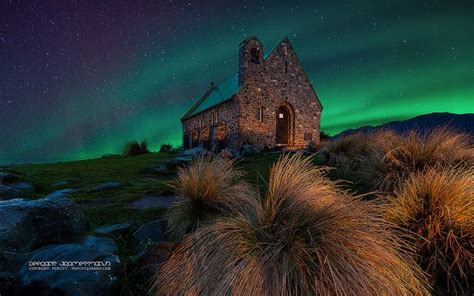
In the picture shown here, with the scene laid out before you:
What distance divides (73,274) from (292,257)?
2064 millimetres

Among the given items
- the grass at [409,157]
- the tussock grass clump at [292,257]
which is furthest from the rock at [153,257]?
the grass at [409,157]

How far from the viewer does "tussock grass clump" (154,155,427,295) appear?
200 cm

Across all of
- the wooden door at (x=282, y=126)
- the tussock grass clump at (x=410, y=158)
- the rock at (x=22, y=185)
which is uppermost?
Answer: the wooden door at (x=282, y=126)

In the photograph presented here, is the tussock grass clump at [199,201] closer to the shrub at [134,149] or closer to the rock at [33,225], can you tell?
the rock at [33,225]

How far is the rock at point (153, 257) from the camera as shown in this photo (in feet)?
9.21

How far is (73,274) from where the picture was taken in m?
2.43

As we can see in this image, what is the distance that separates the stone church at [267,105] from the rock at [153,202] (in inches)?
473

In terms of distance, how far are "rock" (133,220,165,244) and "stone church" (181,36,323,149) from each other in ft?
47.8

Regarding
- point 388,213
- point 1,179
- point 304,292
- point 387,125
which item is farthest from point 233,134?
point 304,292

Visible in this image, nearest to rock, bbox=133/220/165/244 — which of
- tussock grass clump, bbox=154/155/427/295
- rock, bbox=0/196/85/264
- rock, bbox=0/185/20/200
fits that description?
rock, bbox=0/196/85/264

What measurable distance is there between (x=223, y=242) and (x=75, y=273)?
1459 millimetres

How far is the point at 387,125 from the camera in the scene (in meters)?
9.41

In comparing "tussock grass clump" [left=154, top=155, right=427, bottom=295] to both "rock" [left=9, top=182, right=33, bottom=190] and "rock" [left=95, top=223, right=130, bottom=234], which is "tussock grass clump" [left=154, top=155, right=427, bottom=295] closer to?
"rock" [left=95, top=223, right=130, bottom=234]

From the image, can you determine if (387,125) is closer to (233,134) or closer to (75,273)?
(75,273)
